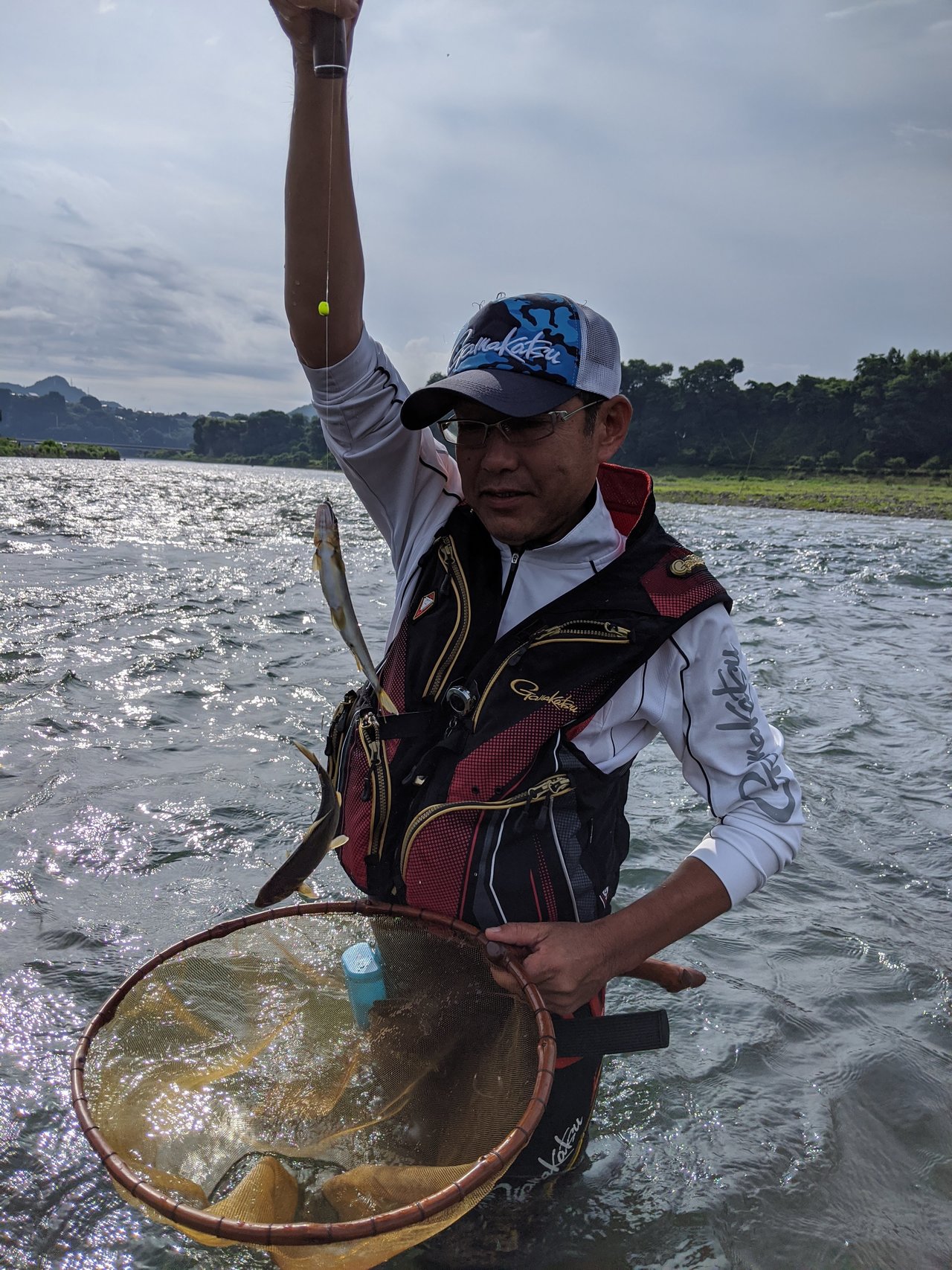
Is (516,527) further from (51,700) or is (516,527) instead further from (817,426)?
(817,426)

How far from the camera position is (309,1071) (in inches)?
121

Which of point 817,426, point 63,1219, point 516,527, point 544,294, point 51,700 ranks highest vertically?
point 817,426

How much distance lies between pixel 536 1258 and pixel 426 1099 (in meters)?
1.06

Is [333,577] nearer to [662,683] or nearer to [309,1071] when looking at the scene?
[662,683]

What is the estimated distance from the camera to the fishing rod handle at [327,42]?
252 cm

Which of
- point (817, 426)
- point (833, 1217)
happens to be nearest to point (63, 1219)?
point (833, 1217)

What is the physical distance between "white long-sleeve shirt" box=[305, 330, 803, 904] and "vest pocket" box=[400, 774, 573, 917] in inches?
9.7

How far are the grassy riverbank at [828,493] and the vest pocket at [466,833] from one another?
148 ft

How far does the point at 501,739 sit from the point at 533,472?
847 mm

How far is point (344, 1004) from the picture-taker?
324cm

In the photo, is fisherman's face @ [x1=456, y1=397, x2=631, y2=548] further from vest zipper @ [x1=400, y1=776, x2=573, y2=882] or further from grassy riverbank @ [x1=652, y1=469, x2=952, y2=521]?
grassy riverbank @ [x1=652, y1=469, x2=952, y2=521]

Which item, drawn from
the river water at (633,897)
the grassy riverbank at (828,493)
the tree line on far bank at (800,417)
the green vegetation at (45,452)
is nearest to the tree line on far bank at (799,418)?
the tree line on far bank at (800,417)

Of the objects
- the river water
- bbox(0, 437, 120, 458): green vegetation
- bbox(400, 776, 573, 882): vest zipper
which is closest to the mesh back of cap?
bbox(400, 776, 573, 882): vest zipper

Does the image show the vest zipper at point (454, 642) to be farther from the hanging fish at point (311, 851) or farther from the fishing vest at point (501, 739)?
the hanging fish at point (311, 851)
